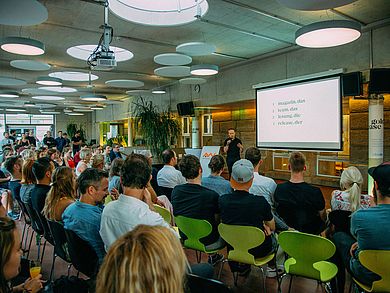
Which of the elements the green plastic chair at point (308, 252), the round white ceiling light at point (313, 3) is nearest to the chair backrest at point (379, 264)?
the green plastic chair at point (308, 252)

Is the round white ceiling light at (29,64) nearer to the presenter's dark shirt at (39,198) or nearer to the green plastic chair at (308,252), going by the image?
the presenter's dark shirt at (39,198)

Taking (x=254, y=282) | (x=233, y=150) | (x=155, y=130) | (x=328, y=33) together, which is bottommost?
(x=254, y=282)

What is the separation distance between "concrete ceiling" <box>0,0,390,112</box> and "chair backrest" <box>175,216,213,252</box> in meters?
3.33

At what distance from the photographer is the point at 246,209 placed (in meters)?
2.50

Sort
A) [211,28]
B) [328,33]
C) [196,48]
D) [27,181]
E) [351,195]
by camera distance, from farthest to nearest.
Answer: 1. [211,28]
2. [196,48]
3. [328,33]
4. [27,181]
5. [351,195]

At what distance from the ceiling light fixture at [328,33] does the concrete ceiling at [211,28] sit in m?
0.86

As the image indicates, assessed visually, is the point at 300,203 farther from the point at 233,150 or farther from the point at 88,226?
the point at 233,150

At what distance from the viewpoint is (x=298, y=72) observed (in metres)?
6.95

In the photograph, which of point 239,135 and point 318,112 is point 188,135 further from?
point 318,112

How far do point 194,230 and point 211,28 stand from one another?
13.6ft

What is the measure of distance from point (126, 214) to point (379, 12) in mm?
5435

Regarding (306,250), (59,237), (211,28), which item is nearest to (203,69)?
(211,28)

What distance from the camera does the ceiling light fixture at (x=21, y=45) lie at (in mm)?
4286

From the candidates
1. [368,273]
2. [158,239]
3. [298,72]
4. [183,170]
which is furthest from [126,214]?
[298,72]
